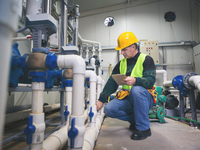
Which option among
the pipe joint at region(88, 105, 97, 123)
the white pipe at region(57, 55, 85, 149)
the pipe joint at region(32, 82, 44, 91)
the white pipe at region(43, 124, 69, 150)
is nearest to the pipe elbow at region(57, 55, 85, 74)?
the white pipe at region(57, 55, 85, 149)

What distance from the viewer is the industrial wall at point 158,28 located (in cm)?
365

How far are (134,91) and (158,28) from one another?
10.7 ft

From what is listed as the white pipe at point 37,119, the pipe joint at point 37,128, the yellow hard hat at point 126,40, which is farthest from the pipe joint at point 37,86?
the yellow hard hat at point 126,40

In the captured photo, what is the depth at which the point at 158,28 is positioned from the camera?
383cm

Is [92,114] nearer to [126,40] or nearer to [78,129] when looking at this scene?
[78,129]

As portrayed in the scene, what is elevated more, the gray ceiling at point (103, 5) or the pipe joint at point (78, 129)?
the gray ceiling at point (103, 5)

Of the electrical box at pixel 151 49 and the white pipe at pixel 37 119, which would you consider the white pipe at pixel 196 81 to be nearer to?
the white pipe at pixel 37 119

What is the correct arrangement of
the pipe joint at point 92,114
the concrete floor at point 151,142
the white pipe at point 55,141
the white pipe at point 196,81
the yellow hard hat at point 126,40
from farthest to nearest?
1. the white pipe at point 196,81
2. the yellow hard hat at point 126,40
3. the pipe joint at point 92,114
4. the concrete floor at point 151,142
5. the white pipe at point 55,141

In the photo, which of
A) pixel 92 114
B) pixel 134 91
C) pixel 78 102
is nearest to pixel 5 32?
pixel 78 102

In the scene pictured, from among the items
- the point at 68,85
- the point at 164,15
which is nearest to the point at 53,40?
the point at 68,85

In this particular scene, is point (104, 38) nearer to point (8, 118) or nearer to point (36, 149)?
point (8, 118)

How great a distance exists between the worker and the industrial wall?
2553mm

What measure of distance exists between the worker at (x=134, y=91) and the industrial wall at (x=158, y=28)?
2553 mm

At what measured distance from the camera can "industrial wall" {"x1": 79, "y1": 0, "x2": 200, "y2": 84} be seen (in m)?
3.65
